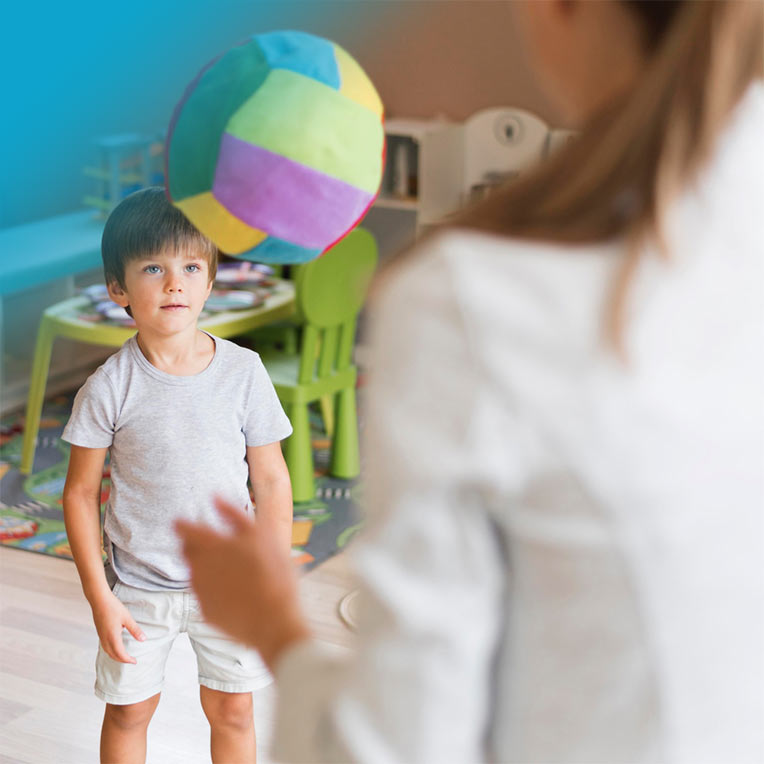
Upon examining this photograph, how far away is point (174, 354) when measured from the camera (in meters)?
1.39

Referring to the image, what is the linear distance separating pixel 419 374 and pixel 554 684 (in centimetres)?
16

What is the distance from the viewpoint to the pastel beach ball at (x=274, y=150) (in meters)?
0.87

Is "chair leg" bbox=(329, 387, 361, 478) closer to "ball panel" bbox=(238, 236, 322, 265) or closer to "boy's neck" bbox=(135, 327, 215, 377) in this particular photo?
"boy's neck" bbox=(135, 327, 215, 377)

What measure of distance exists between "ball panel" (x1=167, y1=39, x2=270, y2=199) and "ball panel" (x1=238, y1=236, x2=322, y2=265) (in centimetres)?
7

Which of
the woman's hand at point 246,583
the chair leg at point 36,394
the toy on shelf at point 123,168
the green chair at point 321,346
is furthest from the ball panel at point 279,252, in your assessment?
the toy on shelf at point 123,168

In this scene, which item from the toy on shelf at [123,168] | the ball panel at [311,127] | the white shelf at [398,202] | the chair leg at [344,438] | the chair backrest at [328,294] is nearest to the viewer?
the ball panel at [311,127]

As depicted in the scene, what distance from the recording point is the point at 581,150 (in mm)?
509

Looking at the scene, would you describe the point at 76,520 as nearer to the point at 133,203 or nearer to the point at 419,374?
the point at 133,203

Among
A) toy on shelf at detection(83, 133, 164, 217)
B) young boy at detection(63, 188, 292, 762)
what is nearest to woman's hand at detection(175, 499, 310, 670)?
young boy at detection(63, 188, 292, 762)

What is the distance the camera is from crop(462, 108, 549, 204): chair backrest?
4.06 metres

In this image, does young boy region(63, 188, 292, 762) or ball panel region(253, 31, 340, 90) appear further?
young boy region(63, 188, 292, 762)

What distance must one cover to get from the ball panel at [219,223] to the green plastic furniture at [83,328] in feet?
6.48

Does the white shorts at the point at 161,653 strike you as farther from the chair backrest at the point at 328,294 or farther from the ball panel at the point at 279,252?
the chair backrest at the point at 328,294

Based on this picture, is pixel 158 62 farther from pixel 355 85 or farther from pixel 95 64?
pixel 355 85
